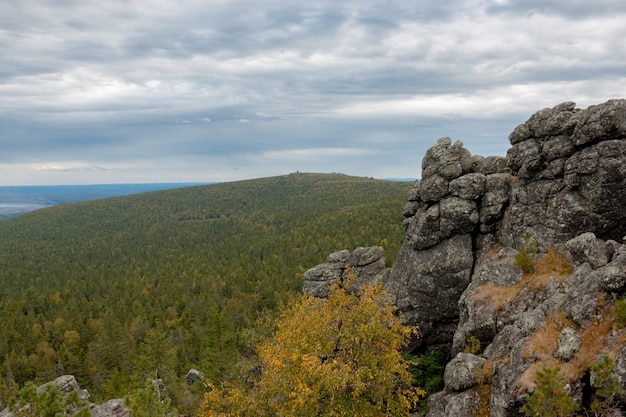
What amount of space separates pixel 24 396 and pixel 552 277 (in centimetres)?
3845

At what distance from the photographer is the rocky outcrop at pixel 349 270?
186 ft

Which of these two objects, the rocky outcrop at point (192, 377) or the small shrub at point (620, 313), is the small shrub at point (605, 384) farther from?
the rocky outcrop at point (192, 377)

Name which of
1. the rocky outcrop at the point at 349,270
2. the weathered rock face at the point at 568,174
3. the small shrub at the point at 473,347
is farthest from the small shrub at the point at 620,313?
the rocky outcrop at the point at 349,270

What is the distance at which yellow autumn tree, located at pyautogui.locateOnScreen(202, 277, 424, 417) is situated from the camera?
89.6ft

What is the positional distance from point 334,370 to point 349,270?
107 ft

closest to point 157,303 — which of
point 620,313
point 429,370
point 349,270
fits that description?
point 349,270

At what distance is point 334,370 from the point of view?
2688 centimetres

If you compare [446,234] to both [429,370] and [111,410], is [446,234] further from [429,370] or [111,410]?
[111,410]

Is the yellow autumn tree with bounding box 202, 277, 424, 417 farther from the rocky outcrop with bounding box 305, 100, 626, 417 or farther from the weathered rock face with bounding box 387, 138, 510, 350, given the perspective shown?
the weathered rock face with bounding box 387, 138, 510, 350

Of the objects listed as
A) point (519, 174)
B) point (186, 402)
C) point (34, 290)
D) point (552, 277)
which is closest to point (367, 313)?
point (552, 277)

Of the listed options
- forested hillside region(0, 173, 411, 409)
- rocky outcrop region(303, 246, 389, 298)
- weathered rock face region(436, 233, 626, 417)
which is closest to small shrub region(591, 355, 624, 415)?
weathered rock face region(436, 233, 626, 417)

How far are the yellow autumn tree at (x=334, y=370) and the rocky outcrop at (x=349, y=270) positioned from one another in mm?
19847

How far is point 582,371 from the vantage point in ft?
65.8

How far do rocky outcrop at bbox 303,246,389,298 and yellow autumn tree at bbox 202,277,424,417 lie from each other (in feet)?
65.1
